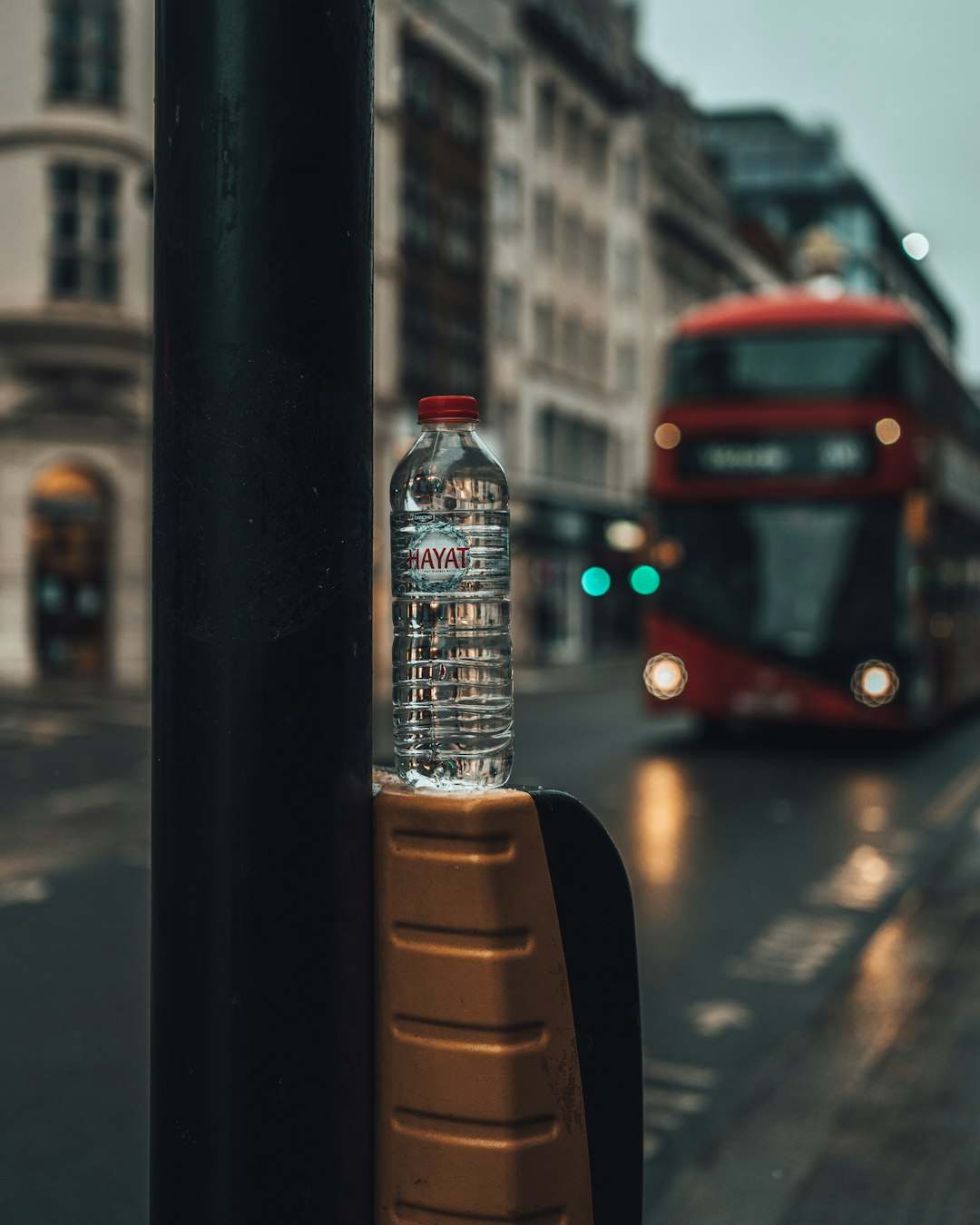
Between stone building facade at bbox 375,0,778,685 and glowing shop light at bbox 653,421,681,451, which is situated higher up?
stone building facade at bbox 375,0,778,685

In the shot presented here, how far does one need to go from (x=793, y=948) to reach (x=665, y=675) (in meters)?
8.45

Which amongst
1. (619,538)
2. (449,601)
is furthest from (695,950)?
(619,538)

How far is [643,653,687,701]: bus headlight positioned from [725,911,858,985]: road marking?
24.9 feet

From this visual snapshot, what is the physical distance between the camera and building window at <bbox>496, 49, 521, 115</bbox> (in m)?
40.1

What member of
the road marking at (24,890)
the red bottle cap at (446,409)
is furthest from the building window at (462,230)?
the red bottle cap at (446,409)

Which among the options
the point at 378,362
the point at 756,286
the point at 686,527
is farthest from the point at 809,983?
the point at 756,286

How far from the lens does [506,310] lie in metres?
40.7

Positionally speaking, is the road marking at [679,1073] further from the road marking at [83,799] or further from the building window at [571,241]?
the building window at [571,241]

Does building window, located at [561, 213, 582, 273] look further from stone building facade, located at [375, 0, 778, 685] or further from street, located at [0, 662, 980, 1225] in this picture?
street, located at [0, 662, 980, 1225]

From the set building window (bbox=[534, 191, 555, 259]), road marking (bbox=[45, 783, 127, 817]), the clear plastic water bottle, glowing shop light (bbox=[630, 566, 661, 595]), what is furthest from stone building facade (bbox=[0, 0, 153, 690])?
the clear plastic water bottle

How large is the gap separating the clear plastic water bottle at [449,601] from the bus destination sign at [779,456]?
41.1 ft

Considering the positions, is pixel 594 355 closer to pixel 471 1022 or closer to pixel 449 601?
pixel 449 601

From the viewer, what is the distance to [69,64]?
25.3 m

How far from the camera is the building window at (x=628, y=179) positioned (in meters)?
48.6
